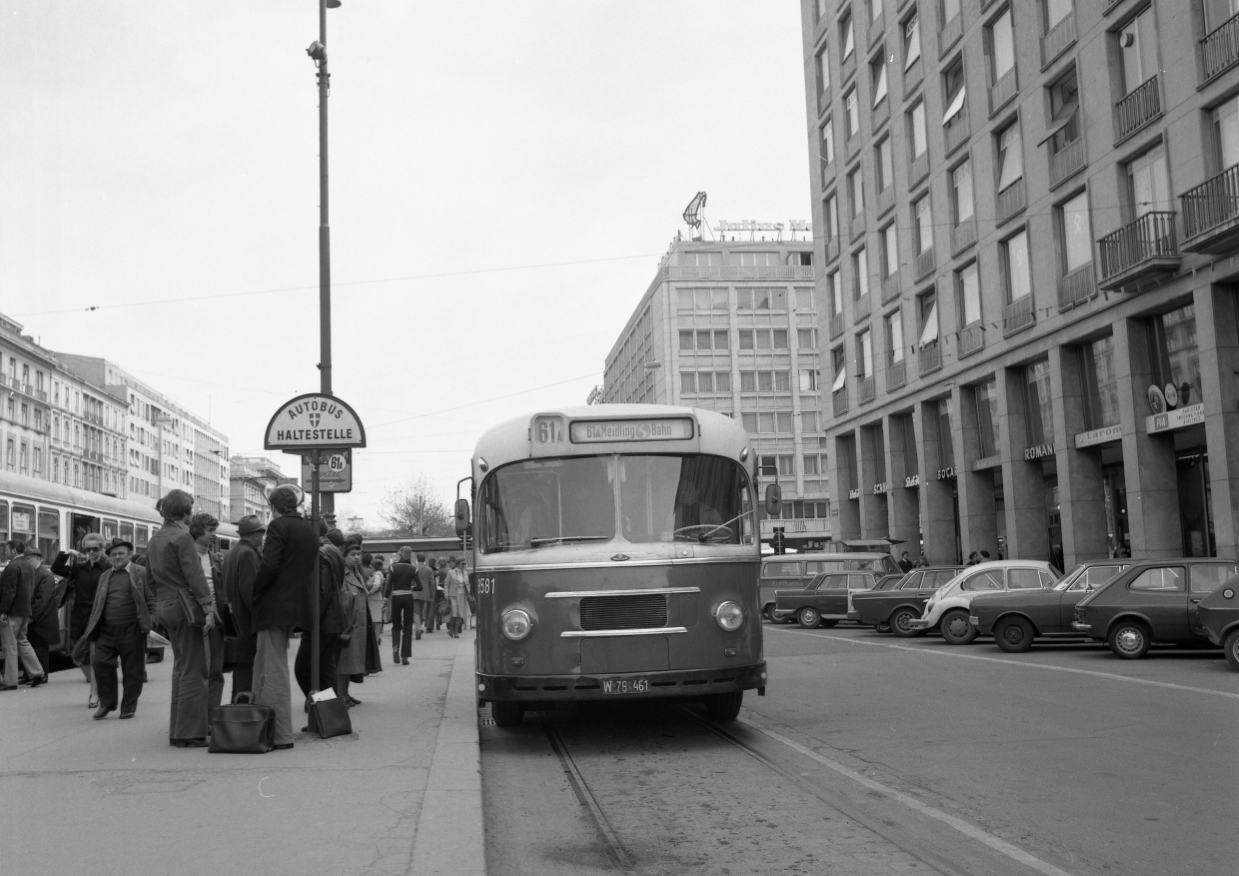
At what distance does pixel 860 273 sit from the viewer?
46500mm

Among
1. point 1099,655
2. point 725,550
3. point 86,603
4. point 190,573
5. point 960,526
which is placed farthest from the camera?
point 960,526

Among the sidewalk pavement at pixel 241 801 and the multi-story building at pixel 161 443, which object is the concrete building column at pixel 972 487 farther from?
the multi-story building at pixel 161 443

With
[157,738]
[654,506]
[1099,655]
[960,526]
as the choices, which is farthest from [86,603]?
[960,526]

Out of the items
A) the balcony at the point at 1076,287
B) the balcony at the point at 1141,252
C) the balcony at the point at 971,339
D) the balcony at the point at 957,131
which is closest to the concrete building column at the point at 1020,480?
the balcony at the point at 971,339

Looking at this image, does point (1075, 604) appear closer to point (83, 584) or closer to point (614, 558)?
point (614, 558)

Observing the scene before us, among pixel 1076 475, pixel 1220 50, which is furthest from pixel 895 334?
pixel 1220 50

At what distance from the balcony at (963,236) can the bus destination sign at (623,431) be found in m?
28.2

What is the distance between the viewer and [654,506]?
10000 mm

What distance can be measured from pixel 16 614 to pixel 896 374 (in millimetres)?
33049

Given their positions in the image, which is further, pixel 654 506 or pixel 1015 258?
pixel 1015 258

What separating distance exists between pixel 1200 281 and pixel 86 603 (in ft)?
72.6

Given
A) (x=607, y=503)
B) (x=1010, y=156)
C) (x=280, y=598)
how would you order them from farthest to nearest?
1. (x=1010, y=156)
2. (x=607, y=503)
3. (x=280, y=598)

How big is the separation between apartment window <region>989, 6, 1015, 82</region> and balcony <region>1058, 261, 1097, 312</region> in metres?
6.80

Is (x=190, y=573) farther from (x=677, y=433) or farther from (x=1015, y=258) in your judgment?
(x=1015, y=258)
